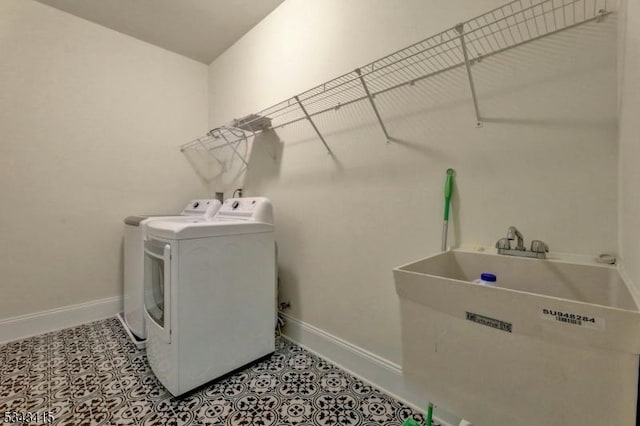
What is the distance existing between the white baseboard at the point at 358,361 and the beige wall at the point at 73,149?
1933 millimetres

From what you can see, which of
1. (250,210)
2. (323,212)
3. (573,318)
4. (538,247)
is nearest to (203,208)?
(250,210)

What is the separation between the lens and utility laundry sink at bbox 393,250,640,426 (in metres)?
0.58

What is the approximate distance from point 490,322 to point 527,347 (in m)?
0.09

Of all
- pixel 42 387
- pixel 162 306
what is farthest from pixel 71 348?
pixel 162 306

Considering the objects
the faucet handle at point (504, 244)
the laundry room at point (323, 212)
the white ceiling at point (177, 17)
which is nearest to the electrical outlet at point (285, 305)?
→ the laundry room at point (323, 212)

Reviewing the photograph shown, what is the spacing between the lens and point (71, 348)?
202 centimetres

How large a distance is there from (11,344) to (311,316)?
90.0 inches

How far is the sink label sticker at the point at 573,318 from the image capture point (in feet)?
1.92

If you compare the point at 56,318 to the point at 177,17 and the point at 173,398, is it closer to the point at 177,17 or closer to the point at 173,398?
the point at 173,398

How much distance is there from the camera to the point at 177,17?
242 centimetres

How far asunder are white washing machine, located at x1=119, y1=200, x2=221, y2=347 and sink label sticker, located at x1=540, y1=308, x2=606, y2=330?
223 cm

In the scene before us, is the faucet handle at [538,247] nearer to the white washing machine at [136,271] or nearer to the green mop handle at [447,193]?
the green mop handle at [447,193]

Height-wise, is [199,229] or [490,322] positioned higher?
[199,229]

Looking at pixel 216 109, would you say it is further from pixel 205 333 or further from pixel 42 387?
pixel 42 387
